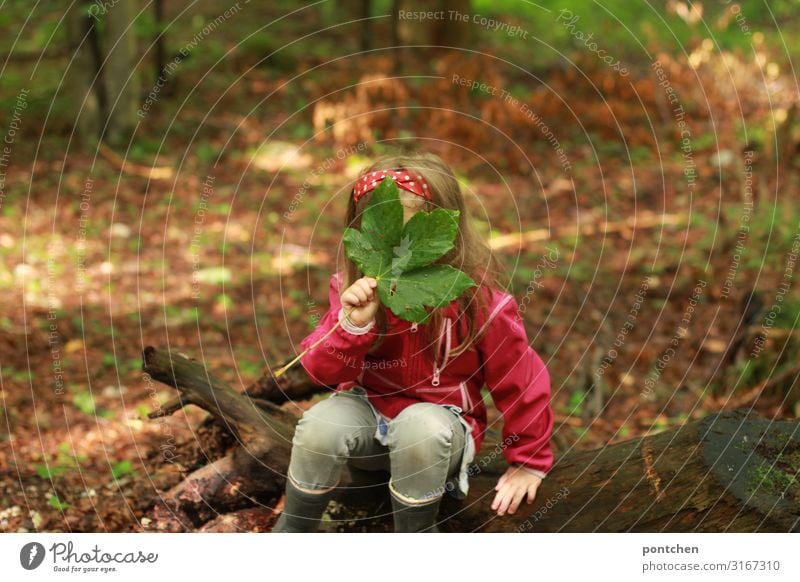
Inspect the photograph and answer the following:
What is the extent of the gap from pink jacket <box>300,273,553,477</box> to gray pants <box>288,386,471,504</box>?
0.30 ft

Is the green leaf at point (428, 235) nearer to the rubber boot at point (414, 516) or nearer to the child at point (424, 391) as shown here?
the child at point (424, 391)

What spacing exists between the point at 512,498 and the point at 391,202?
100 cm

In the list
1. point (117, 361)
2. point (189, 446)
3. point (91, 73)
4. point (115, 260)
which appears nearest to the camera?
point (189, 446)

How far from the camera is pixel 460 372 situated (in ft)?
8.43

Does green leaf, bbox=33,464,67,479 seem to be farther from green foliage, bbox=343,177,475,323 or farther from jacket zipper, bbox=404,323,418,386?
green foliage, bbox=343,177,475,323

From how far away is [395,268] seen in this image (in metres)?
2.23

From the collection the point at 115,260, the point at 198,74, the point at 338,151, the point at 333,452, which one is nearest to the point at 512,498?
the point at 333,452

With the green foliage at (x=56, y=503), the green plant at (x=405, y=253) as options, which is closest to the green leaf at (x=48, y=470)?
the green foliage at (x=56, y=503)

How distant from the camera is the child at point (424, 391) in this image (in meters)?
2.42

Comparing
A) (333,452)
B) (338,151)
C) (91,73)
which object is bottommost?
(333,452)

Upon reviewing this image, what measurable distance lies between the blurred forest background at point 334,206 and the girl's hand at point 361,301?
4.06 ft

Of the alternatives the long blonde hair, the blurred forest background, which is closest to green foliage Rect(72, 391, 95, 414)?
the blurred forest background

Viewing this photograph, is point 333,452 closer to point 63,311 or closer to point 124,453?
point 124,453

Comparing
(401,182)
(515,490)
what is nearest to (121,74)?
(401,182)
